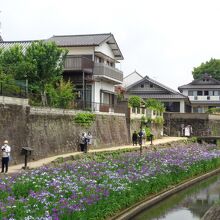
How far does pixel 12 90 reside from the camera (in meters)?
26.1

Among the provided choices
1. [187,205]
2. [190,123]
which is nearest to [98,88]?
[190,123]

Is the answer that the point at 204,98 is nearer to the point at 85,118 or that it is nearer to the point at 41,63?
the point at 85,118

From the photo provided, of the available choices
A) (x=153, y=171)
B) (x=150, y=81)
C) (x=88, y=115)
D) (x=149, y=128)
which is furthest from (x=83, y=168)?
(x=150, y=81)

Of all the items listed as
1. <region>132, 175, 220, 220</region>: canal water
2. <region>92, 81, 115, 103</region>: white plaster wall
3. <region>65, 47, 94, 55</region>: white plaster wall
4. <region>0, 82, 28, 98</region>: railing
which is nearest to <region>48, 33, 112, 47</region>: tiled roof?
<region>65, 47, 94, 55</region>: white plaster wall

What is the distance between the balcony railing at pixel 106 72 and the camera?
42156 millimetres

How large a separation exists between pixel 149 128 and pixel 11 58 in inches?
796

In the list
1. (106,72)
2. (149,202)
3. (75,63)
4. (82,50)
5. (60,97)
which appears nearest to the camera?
(149,202)

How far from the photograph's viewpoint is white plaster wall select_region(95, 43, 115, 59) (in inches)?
1717

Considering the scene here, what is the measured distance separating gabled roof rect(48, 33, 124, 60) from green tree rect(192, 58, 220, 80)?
49.2 metres

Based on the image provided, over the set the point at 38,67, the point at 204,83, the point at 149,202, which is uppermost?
the point at 204,83

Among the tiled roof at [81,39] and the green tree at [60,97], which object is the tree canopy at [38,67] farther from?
the tiled roof at [81,39]

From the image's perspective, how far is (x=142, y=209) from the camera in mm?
16359

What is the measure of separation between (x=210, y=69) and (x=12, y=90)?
7338cm

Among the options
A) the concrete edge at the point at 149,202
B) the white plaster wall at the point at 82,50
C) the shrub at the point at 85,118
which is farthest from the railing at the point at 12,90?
the white plaster wall at the point at 82,50
